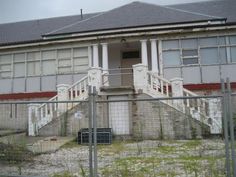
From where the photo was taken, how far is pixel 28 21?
25562 mm

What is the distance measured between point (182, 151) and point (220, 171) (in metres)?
1.71

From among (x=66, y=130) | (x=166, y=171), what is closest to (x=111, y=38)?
(x=66, y=130)

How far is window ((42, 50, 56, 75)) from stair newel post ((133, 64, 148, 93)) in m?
6.12

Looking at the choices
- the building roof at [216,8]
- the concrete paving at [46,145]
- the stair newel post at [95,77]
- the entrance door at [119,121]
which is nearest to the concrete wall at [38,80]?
the stair newel post at [95,77]

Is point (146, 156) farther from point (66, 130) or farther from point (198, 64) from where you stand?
point (198, 64)

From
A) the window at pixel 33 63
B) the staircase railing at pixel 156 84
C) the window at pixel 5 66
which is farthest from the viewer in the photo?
the window at pixel 5 66

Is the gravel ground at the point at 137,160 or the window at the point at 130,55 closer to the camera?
the gravel ground at the point at 137,160

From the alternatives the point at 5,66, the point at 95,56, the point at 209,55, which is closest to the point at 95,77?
the point at 95,56

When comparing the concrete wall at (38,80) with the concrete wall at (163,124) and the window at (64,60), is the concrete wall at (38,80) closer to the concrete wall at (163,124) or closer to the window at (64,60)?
the window at (64,60)

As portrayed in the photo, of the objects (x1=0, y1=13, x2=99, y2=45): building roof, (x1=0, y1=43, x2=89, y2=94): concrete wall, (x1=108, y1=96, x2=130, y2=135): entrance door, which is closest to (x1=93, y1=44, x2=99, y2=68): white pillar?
(x1=0, y1=43, x2=89, y2=94): concrete wall

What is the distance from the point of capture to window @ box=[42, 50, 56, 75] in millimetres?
17891

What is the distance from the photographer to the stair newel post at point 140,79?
13.7 meters

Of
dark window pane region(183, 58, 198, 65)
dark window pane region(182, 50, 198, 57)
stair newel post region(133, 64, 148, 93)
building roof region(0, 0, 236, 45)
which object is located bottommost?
stair newel post region(133, 64, 148, 93)

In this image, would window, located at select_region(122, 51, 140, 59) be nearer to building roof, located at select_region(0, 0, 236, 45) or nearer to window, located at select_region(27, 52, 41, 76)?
building roof, located at select_region(0, 0, 236, 45)
